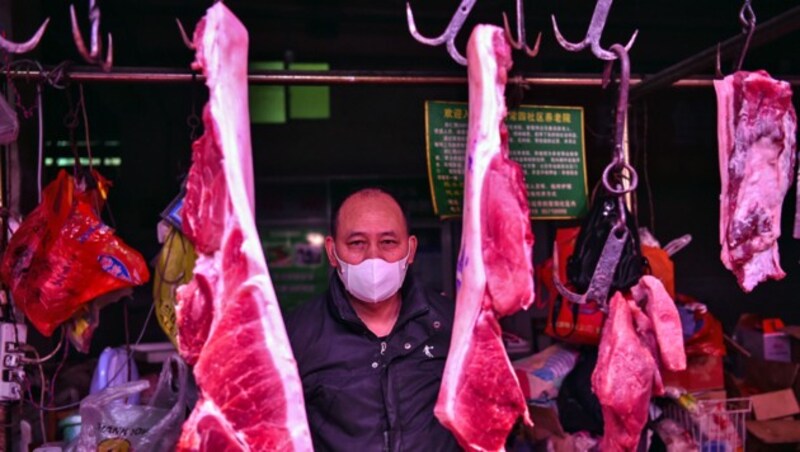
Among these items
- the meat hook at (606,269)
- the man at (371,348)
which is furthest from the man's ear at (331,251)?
the meat hook at (606,269)

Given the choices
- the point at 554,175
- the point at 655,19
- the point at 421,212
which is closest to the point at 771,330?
the point at 554,175

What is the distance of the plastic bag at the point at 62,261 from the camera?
2826 millimetres

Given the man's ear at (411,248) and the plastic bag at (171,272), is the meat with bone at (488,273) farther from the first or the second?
the plastic bag at (171,272)

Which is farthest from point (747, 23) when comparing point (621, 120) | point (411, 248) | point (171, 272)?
point (171, 272)

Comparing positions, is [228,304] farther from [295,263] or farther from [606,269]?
[295,263]

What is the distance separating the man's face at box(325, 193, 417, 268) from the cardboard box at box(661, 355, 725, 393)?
90.6 inches

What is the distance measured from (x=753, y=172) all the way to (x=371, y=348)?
61.3 inches

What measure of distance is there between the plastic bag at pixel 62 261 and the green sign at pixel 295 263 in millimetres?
4950

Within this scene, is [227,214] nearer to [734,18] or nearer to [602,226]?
[602,226]

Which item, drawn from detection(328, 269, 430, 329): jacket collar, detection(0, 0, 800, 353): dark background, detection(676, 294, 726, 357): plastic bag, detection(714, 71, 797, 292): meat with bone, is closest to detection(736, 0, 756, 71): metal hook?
detection(714, 71, 797, 292): meat with bone

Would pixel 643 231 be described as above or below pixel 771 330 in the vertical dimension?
above

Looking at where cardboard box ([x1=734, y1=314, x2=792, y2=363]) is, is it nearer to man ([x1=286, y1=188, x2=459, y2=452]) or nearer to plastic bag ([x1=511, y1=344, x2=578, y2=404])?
plastic bag ([x1=511, y1=344, x2=578, y2=404])

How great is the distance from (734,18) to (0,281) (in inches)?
271

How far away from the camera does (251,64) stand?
7336 mm
